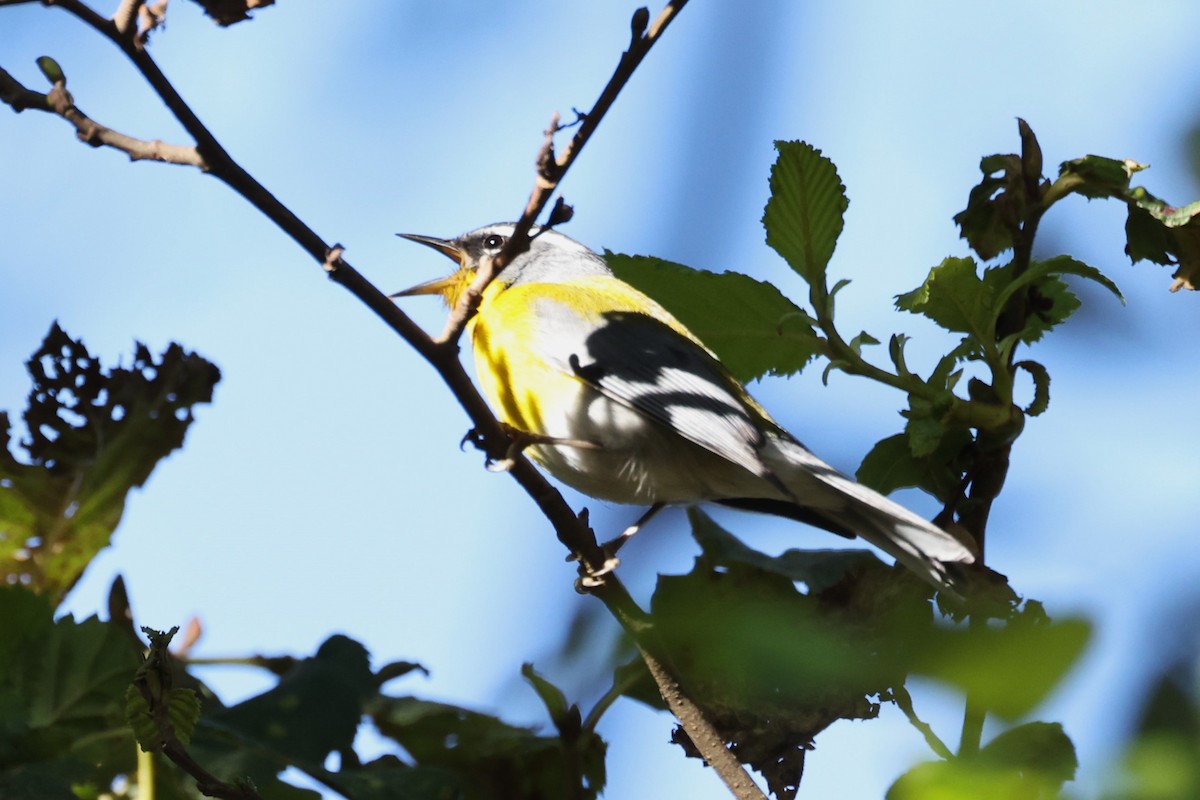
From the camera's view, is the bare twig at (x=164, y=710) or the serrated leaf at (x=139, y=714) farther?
the serrated leaf at (x=139, y=714)

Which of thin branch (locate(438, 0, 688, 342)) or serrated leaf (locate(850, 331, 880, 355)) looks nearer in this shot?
thin branch (locate(438, 0, 688, 342))

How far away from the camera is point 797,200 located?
2037 mm

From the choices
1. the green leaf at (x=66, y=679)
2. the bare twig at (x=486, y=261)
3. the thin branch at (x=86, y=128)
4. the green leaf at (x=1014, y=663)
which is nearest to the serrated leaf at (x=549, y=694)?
the bare twig at (x=486, y=261)

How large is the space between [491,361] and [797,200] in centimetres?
151

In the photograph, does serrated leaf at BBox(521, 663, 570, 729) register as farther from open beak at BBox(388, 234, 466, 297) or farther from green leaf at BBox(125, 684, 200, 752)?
open beak at BBox(388, 234, 466, 297)

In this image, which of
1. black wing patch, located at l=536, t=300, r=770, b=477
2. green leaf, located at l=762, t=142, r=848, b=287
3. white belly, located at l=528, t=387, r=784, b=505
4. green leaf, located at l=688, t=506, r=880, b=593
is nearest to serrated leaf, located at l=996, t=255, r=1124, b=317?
green leaf, located at l=762, t=142, r=848, b=287

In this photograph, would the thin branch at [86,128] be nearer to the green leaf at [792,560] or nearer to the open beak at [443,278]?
the green leaf at [792,560]

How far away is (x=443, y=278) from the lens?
4090mm

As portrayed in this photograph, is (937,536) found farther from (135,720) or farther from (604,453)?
(604,453)

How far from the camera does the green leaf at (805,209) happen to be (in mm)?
2020

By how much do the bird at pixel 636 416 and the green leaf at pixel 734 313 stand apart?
60 centimetres

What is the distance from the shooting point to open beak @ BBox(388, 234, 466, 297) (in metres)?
4.07

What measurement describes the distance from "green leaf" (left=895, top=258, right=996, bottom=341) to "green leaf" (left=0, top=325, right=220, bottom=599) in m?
1.54

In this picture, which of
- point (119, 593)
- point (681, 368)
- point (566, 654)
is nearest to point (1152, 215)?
point (566, 654)
